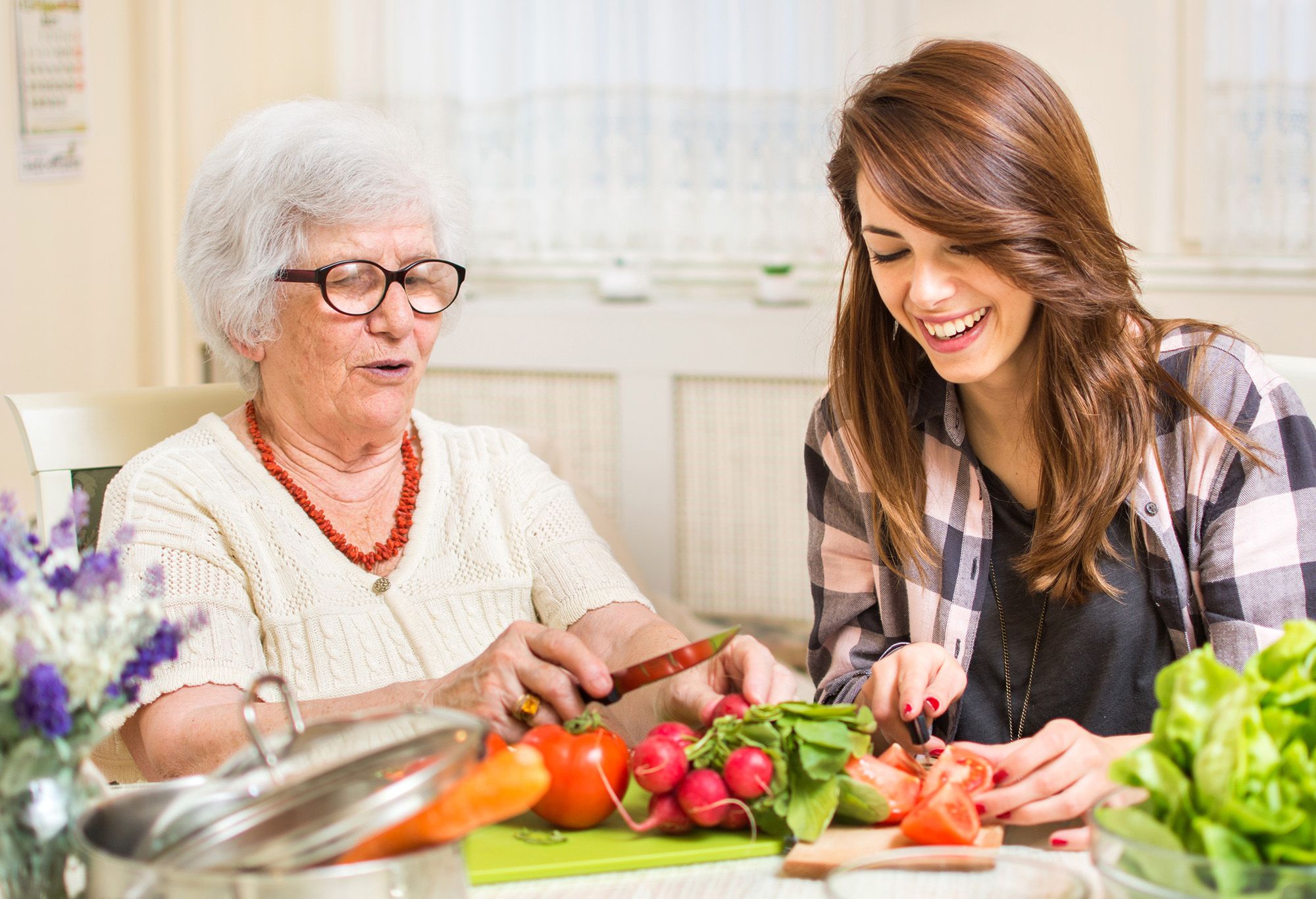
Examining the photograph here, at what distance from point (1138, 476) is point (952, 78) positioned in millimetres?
468

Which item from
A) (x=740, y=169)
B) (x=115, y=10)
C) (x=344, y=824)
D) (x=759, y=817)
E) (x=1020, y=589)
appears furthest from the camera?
(x=740, y=169)

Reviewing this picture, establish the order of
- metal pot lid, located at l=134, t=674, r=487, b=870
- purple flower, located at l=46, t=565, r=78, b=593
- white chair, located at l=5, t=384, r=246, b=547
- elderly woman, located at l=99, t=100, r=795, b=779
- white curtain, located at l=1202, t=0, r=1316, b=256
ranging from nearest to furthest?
1. metal pot lid, located at l=134, t=674, r=487, b=870
2. purple flower, located at l=46, t=565, r=78, b=593
3. elderly woman, located at l=99, t=100, r=795, b=779
4. white chair, located at l=5, t=384, r=246, b=547
5. white curtain, located at l=1202, t=0, r=1316, b=256

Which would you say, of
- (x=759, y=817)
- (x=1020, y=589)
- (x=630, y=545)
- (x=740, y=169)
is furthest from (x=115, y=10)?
(x=759, y=817)

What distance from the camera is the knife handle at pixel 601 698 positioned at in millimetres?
1117

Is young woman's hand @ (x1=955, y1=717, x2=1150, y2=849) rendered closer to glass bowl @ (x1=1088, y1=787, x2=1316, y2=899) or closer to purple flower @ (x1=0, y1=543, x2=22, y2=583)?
glass bowl @ (x1=1088, y1=787, x2=1316, y2=899)

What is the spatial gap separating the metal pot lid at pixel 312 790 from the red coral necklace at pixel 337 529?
816 millimetres

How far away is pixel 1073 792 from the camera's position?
960 millimetres

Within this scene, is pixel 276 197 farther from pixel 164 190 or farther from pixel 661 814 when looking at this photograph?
pixel 164 190

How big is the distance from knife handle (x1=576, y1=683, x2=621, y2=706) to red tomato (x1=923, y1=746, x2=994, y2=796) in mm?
Result: 286

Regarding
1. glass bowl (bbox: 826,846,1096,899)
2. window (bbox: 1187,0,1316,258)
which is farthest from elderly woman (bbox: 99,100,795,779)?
window (bbox: 1187,0,1316,258)

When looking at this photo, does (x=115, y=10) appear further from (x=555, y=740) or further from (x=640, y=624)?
(x=555, y=740)

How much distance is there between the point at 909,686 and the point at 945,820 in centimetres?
24

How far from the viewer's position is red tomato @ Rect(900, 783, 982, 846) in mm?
908

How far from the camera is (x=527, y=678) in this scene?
1.18 meters
